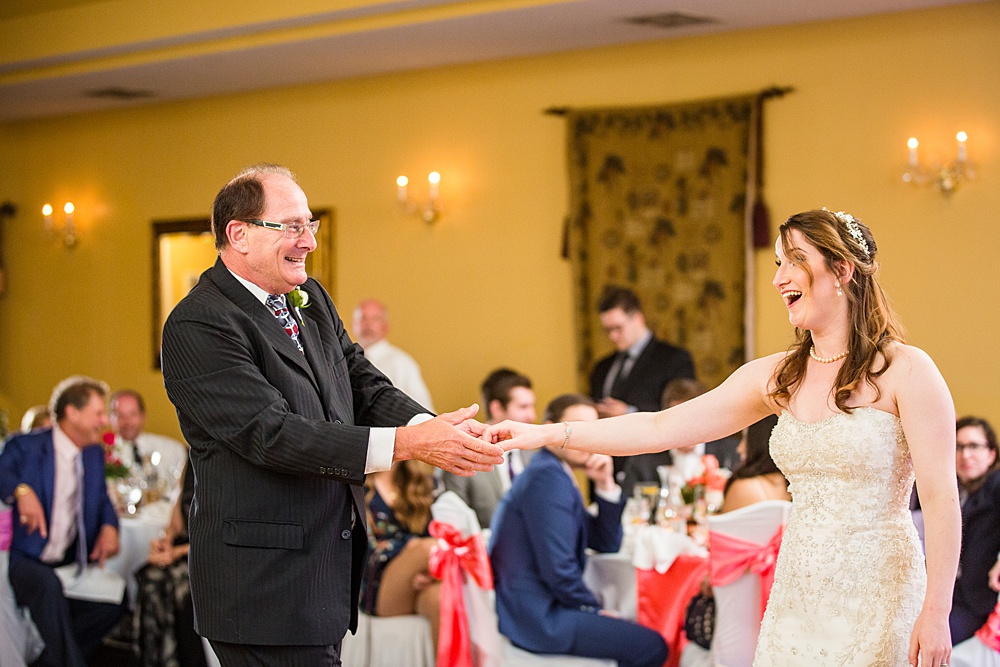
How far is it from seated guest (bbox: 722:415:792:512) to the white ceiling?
2689mm

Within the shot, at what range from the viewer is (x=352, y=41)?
643 centimetres

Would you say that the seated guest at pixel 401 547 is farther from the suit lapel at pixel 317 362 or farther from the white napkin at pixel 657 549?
the suit lapel at pixel 317 362

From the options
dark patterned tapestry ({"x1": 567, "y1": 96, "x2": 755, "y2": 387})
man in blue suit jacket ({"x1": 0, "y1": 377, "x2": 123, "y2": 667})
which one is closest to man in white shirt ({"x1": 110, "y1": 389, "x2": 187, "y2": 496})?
man in blue suit jacket ({"x1": 0, "y1": 377, "x2": 123, "y2": 667})

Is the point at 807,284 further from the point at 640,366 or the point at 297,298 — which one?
the point at 640,366

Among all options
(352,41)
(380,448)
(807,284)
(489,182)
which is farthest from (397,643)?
(352,41)

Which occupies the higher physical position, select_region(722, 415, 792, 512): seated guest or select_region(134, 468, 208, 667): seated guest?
select_region(722, 415, 792, 512): seated guest

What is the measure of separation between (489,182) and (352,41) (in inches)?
48.7

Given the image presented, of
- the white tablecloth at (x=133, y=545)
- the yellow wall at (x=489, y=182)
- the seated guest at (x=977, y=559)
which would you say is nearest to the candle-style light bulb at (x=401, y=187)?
the yellow wall at (x=489, y=182)

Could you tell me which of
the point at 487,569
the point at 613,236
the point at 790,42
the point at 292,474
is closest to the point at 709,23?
the point at 790,42

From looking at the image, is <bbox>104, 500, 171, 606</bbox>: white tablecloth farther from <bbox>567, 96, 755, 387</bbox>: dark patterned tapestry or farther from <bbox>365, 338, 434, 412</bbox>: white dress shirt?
<bbox>567, 96, 755, 387</bbox>: dark patterned tapestry

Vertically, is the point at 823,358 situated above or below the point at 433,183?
below

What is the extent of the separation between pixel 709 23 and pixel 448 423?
4178 millimetres

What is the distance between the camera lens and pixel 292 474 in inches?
90.3

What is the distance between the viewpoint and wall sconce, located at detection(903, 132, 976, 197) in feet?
18.7
